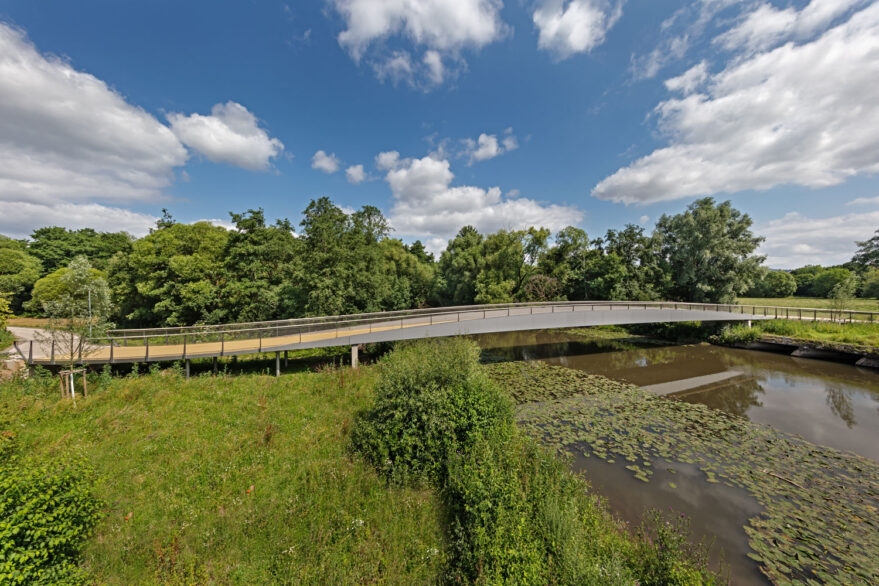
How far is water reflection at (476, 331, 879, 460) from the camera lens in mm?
10695

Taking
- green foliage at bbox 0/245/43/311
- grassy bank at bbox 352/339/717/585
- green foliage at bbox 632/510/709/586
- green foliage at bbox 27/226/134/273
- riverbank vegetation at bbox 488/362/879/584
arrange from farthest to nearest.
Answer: green foliage at bbox 27/226/134/273 → green foliage at bbox 0/245/43/311 → riverbank vegetation at bbox 488/362/879/584 → grassy bank at bbox 352/339/717/585 → green foliage at bbox 632/510/709/586

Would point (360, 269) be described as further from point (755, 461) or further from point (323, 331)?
point (755, 461)

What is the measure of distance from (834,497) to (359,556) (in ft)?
35.5

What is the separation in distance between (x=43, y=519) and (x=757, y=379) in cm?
2562

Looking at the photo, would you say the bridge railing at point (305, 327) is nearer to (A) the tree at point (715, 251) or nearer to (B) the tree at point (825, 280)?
(A) the tree at point (715, 251)

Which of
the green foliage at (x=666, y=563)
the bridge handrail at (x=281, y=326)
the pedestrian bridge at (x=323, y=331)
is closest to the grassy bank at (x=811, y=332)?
the pedestrian bridge at (x=323, y=331)

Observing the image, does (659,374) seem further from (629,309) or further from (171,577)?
(171,577)

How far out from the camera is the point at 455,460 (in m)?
6.71

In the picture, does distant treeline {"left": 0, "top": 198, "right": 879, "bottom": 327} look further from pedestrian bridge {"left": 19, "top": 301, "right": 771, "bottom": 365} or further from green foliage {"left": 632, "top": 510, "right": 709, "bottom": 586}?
green foliage {"left": 632, "top": 510, "right": 709, "bottom": 586}

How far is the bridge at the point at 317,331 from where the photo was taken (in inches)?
478

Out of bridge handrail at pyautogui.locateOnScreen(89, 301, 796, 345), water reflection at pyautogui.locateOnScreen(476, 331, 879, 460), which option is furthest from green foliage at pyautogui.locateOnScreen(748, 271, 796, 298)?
bridge handrail at pyautogui.locateOnScreen(89, 301, 796, 345)

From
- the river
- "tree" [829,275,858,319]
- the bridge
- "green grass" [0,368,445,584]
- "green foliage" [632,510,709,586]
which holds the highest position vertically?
"tree" [829,275,858,319]

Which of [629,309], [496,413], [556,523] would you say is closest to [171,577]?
[556,523]

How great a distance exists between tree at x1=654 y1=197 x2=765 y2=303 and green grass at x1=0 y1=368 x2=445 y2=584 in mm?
32012
